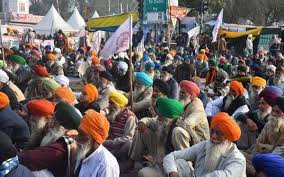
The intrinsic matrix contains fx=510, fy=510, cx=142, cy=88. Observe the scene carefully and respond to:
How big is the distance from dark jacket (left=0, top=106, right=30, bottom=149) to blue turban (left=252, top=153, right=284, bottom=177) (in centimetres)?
312

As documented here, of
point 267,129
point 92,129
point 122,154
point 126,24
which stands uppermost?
point 126,24

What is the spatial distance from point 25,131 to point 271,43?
23523 mm

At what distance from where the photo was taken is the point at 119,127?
730 cm

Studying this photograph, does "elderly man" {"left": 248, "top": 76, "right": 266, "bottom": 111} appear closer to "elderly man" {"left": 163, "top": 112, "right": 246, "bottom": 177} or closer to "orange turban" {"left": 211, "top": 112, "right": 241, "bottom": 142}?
"elderly man" {"left": 163, "top": 112, "right": 246, "bottom": 177}

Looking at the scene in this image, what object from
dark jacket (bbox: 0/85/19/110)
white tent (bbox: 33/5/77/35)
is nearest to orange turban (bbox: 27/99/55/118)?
dark jacket (bbox: 0/85/19/110)

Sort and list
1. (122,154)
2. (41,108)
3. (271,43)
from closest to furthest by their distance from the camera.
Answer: (41,108) → (122,154) → (271,43)

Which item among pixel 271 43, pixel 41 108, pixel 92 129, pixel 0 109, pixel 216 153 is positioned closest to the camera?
pixel 92 129

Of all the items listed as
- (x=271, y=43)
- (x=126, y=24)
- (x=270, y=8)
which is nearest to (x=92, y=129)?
(x=126, y=24)

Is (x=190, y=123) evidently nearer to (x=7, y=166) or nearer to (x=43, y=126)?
(x=43, y=126)

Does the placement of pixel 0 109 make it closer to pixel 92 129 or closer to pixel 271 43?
pixel 92 129

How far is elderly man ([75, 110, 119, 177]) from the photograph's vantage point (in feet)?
13.8

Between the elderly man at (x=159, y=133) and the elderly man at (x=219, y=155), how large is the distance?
0.90 m

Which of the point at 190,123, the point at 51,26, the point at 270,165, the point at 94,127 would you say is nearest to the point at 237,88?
the point at 190,123

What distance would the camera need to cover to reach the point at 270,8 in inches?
2176
